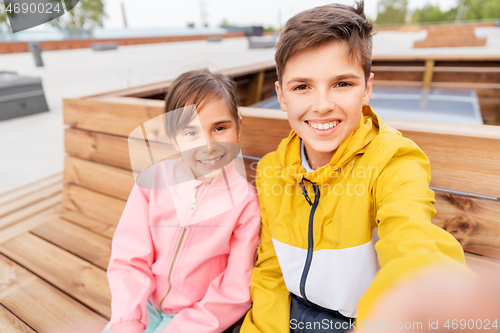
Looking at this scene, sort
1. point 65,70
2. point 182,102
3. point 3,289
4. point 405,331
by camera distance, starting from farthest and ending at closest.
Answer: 1. point 65,70
2. point 3,289
3. point 182,102
4. point 405,331

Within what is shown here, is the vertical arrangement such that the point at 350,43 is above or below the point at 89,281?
above

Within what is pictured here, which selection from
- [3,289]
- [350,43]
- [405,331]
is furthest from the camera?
[3,289]

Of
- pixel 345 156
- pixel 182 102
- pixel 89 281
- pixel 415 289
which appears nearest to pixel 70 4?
pixel 182 102

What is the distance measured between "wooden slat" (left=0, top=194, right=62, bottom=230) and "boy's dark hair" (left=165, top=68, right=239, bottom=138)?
Result: 1496 mm

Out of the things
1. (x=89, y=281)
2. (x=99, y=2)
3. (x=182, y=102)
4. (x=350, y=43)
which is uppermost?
(x=99, y=2)

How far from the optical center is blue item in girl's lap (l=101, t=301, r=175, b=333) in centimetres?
110

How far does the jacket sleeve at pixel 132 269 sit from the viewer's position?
1017 mm

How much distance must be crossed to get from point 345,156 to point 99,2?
24.5 meters

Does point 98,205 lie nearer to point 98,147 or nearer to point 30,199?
point 98,147

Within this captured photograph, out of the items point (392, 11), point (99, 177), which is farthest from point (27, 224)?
point (392, 11)

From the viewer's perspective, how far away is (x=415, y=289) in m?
0.44

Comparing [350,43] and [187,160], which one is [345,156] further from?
[187,160]

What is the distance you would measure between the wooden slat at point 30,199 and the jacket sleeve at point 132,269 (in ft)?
4.85

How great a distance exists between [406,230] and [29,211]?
2.31 metres
